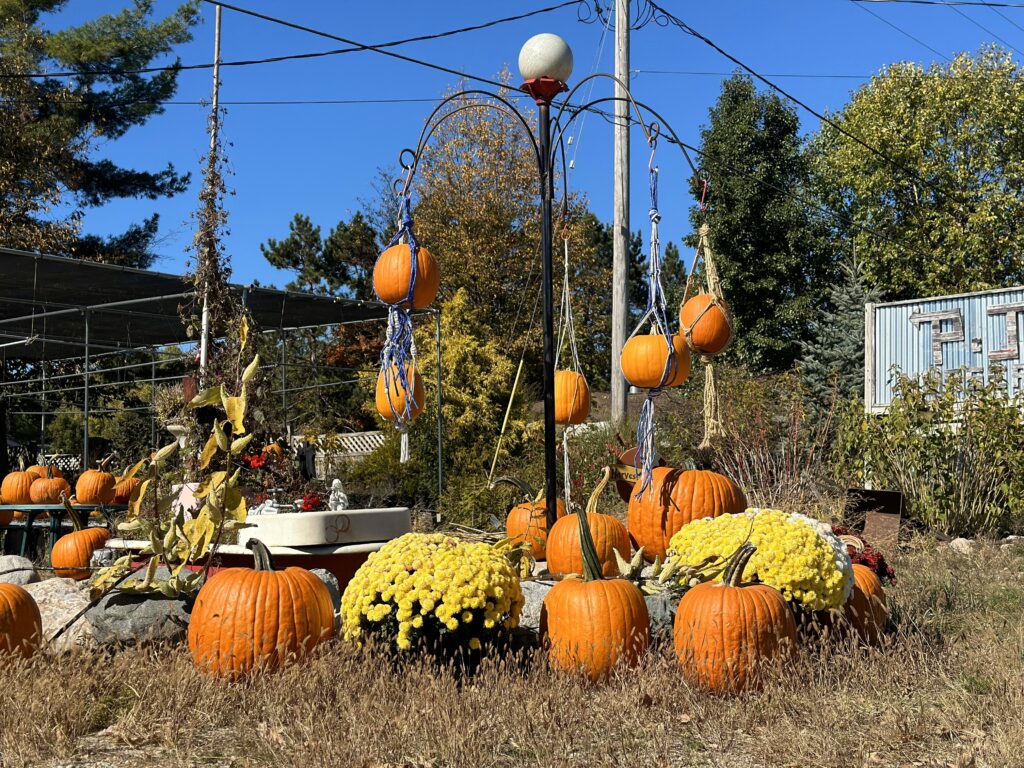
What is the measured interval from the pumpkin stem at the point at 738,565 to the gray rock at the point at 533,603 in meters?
1.06

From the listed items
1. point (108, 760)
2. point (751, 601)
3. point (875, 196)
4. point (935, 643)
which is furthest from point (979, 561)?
point (875, 196)

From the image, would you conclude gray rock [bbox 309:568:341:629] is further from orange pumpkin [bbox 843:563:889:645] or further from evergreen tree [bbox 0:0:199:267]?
evergreen tree [bbox 0:0:199:267]

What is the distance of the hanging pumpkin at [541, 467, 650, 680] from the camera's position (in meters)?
3.83

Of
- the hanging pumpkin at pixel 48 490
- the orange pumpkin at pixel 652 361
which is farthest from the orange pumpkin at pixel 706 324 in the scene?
the hanging pumpkin at pixel 48 490

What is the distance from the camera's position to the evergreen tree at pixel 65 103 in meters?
A: 19.0

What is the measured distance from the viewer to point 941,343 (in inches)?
447

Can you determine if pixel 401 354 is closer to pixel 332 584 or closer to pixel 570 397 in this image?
pixel 332 584

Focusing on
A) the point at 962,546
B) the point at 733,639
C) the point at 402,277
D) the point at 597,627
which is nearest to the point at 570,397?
the point at 402,277

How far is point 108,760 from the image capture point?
2.99 m

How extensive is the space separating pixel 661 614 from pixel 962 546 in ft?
16.1

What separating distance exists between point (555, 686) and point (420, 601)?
63 cm

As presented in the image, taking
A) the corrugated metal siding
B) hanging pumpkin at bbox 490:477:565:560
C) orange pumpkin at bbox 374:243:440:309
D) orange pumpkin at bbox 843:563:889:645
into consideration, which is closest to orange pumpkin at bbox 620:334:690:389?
hanging pumpkin at bbox 490:477:565:560

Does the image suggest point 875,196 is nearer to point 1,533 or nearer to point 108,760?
point 1,533

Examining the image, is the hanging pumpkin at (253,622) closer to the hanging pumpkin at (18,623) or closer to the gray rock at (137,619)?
the gray rock at (137,619)
